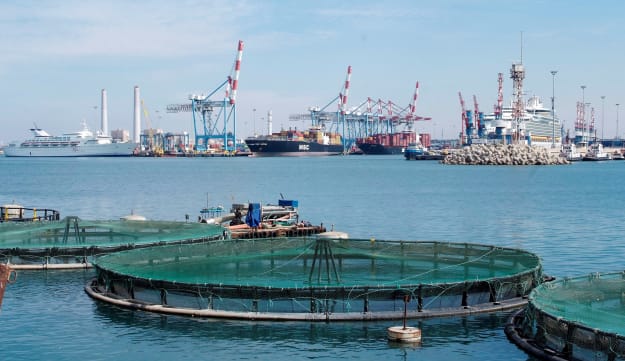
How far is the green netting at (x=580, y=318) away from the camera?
59.4 ft

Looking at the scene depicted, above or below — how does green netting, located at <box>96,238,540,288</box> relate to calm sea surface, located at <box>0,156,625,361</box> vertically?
above

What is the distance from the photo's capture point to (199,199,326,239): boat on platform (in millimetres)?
43188

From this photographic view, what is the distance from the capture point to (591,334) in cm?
1825

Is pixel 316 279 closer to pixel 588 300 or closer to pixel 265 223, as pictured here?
pixel 588 300

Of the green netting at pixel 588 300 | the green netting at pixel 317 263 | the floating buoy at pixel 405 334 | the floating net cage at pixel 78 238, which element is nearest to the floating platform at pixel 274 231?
the floating net cage at pixel 78 238

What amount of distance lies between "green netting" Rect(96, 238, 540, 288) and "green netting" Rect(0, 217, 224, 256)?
16.6 ft

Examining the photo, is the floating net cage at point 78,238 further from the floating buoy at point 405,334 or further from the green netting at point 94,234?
the floating buoy at point 405,334

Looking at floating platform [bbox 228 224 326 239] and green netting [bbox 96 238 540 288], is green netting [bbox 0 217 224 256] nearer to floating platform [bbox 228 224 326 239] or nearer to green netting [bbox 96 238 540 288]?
floating platform [bbox 228 224 326 239]

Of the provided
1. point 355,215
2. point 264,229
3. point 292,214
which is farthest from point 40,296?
point 355,215

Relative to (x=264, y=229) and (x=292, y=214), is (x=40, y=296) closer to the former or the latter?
(x=264, y=229)

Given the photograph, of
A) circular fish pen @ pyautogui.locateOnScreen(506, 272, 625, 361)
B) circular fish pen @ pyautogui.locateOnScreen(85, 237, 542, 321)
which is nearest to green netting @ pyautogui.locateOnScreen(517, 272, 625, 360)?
circular fish pen @ pyautogui.locateOnScreen(506, 272, 625, 361)

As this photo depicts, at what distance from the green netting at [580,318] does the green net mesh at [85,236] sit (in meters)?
18.1

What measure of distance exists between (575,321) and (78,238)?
25.0 metres

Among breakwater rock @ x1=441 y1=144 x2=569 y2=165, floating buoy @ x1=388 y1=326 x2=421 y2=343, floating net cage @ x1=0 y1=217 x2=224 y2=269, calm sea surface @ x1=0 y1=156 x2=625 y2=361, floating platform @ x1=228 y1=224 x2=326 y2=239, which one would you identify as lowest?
calm sea surface @ x1=0 y1=156 x2=625 y2=361
